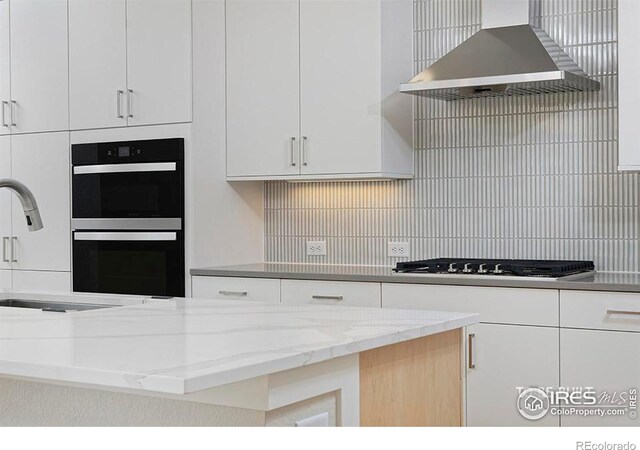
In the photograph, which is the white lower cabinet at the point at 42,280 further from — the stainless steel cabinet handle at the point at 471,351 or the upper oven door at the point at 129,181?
the stainless steel cabinet handle at the point at 471,351

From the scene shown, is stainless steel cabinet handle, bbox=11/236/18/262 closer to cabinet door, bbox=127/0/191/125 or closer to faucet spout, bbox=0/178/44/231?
cabinet door, bbox=127/0/191/125

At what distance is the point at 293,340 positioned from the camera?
1858 millimetres

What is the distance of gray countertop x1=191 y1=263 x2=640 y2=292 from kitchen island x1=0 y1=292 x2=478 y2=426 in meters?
1.16

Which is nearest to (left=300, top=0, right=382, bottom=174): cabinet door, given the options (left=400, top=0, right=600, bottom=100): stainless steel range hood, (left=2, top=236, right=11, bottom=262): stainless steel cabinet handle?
(left=400, top=0, right=600, bottom=100): stainless steel range hood

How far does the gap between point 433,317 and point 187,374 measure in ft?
3.09

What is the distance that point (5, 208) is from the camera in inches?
209

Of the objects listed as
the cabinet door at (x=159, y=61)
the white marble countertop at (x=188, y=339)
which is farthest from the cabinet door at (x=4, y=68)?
the white marble countertop at (x=188, y=339)

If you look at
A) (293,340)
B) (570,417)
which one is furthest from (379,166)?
(293,340)

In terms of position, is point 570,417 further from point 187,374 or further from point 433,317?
point 187,374

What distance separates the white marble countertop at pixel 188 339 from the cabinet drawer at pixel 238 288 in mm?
1600

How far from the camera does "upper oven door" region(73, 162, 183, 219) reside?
A: 183 inches

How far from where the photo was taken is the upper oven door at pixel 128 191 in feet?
15.2

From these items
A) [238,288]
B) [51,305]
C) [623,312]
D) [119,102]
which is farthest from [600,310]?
[119,102]

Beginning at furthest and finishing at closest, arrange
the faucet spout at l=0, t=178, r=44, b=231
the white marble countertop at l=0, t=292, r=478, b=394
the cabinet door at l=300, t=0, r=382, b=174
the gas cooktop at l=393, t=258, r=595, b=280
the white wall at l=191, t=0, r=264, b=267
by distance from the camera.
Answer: the white wall at l=191, t=0, r=264, b=267, the cabinet door at l=300, t=0, r=382, b=174, the gas cooktop at l=393, t=258, r=595, b=280, the faucet spout at l=0, t=178, r=44, b=231, the white marble countertop at l=0, t=292, r=478, b=394
